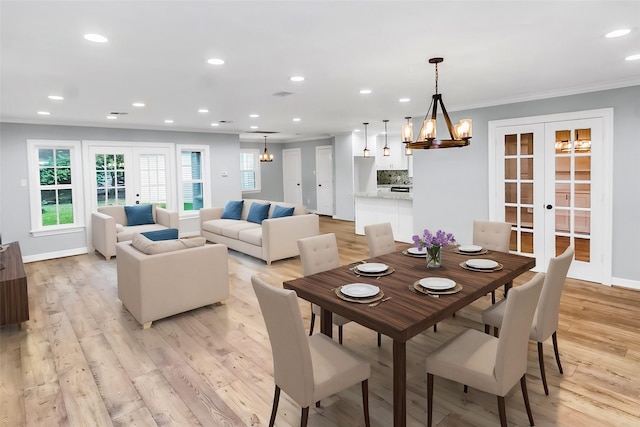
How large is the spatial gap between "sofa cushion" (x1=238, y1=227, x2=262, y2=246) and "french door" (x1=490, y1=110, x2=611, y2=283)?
355 centimetres

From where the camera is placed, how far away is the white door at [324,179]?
36.2 ft

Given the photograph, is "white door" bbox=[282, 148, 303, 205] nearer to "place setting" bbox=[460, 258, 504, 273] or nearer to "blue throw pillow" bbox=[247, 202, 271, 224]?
"blue throw pillow" bbox=[247, 202, 271, 224]

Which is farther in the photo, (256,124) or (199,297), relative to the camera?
→ (256,124)

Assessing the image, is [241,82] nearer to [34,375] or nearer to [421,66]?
[421,66]

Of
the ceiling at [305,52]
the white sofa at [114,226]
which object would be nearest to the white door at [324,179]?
the white sofa at [114,226]

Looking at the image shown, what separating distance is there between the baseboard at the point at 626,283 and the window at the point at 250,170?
9.25 metres

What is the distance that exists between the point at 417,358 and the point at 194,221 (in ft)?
21.7

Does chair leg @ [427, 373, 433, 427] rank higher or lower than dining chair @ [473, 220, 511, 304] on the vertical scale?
lower

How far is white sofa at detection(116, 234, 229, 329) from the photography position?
11.7 feet

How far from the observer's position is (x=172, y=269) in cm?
371

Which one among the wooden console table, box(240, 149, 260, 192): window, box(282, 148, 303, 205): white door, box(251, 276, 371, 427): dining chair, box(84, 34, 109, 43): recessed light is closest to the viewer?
box(251, 276, 371, 427): dining chair

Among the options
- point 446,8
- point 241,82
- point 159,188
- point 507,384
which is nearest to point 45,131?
point 159,188

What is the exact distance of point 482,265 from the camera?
9.21 feet

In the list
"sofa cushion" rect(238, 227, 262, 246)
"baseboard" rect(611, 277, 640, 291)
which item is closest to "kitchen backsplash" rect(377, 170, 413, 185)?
"sofa cushion" rect(238, 227, 262, 246)
